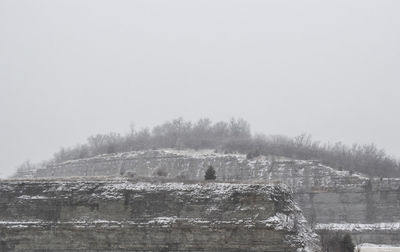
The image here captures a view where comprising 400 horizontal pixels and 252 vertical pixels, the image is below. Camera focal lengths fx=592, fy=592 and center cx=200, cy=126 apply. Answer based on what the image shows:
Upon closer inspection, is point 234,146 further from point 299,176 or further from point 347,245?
point 347,245

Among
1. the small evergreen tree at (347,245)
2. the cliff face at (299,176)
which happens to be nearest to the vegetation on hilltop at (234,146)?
the cliff face at (299,176)

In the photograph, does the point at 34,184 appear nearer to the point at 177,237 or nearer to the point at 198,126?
the point at 177,237

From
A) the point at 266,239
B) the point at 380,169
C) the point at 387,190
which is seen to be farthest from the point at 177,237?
the point at 380,169

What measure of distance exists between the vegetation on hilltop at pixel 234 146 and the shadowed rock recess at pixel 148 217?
4071 centimetres

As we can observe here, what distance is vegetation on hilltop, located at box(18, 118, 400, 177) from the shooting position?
63.4m

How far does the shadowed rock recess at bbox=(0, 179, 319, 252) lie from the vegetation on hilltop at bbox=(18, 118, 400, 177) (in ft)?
134

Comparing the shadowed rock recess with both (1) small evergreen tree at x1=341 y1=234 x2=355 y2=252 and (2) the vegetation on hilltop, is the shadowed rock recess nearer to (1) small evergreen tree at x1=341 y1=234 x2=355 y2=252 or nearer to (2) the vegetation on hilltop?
(1) small evergreen tree at x1=341 y1=234 x2=355 y2=252

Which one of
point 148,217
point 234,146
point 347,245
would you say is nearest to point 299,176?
point 234,146

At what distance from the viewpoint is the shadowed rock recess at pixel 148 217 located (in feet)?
60.3

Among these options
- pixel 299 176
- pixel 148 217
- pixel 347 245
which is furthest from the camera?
pixel 299 176

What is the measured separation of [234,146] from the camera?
6744cm

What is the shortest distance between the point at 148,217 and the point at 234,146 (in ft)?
160

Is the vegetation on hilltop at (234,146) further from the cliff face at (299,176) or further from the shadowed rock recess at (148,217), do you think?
the shadowed rock recess at (148,217)

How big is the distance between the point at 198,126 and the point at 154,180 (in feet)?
220
